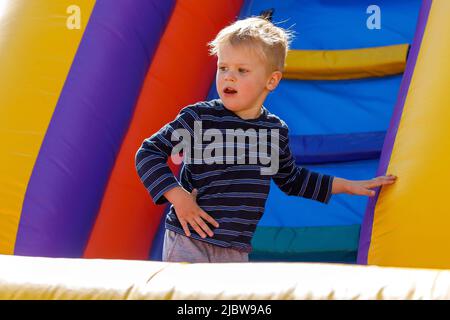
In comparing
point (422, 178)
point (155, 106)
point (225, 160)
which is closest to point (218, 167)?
point (225, 160)

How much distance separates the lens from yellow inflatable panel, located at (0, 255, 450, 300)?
0.95m

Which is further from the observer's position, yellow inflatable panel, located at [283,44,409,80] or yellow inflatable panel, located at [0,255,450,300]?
yellow inflatable panel, located at [283,44,409,80]

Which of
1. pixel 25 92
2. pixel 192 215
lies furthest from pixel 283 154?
pixel 25 92

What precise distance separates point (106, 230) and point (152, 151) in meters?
0.56

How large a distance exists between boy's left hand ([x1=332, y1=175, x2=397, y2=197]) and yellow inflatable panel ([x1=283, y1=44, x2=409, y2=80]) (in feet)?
2.21

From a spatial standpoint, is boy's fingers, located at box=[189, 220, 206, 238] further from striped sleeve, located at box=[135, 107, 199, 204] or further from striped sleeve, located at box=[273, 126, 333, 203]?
striped sleeve, located at box=[273, 126, 333, 203]

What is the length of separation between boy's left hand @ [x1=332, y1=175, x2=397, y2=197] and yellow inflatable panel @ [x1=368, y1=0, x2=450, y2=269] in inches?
0.6

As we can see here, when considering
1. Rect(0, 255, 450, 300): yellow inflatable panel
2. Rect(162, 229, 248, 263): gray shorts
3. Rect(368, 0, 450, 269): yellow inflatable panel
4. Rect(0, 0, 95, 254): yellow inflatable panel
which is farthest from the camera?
Rect(0, 0, 95, 254): yellow inflatable panel

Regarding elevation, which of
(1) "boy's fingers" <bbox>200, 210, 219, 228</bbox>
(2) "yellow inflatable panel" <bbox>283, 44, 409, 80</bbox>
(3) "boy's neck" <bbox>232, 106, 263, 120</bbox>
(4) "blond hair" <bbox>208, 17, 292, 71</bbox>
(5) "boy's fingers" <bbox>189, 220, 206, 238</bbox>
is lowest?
(5) "boy's fingers" <bbox>189, 220, 206, 238</bbox>

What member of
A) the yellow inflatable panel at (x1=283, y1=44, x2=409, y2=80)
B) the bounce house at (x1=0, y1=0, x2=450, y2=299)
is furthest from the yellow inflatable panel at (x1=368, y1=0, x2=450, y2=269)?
the yellow inflatable panel at (x1=283, y1=44, x2=409, y2=80)

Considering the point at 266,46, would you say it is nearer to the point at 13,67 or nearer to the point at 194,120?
the point at 194,120

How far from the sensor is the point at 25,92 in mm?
1865

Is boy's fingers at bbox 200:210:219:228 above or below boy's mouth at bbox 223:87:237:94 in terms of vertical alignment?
below

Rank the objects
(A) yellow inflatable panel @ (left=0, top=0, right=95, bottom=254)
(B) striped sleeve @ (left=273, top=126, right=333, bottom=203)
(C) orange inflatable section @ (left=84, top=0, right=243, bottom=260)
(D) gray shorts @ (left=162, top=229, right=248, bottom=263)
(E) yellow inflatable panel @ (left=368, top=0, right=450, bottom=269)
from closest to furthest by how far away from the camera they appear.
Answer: (E) yellow inflatable panel @ (left=368, top=0, right=450, bottom=269), (D) gray shorts @ (left=162, top=229, right=248, bottom=263), (B) striped sleeve @ (left=273, top=126, right=333, bottom=203), (A) yellow inflatable panel @ (left=0, top=0, right=95, bottom=254), (C) orange inflatable section @ (left=84, top=0, right=243, bottom=260)
